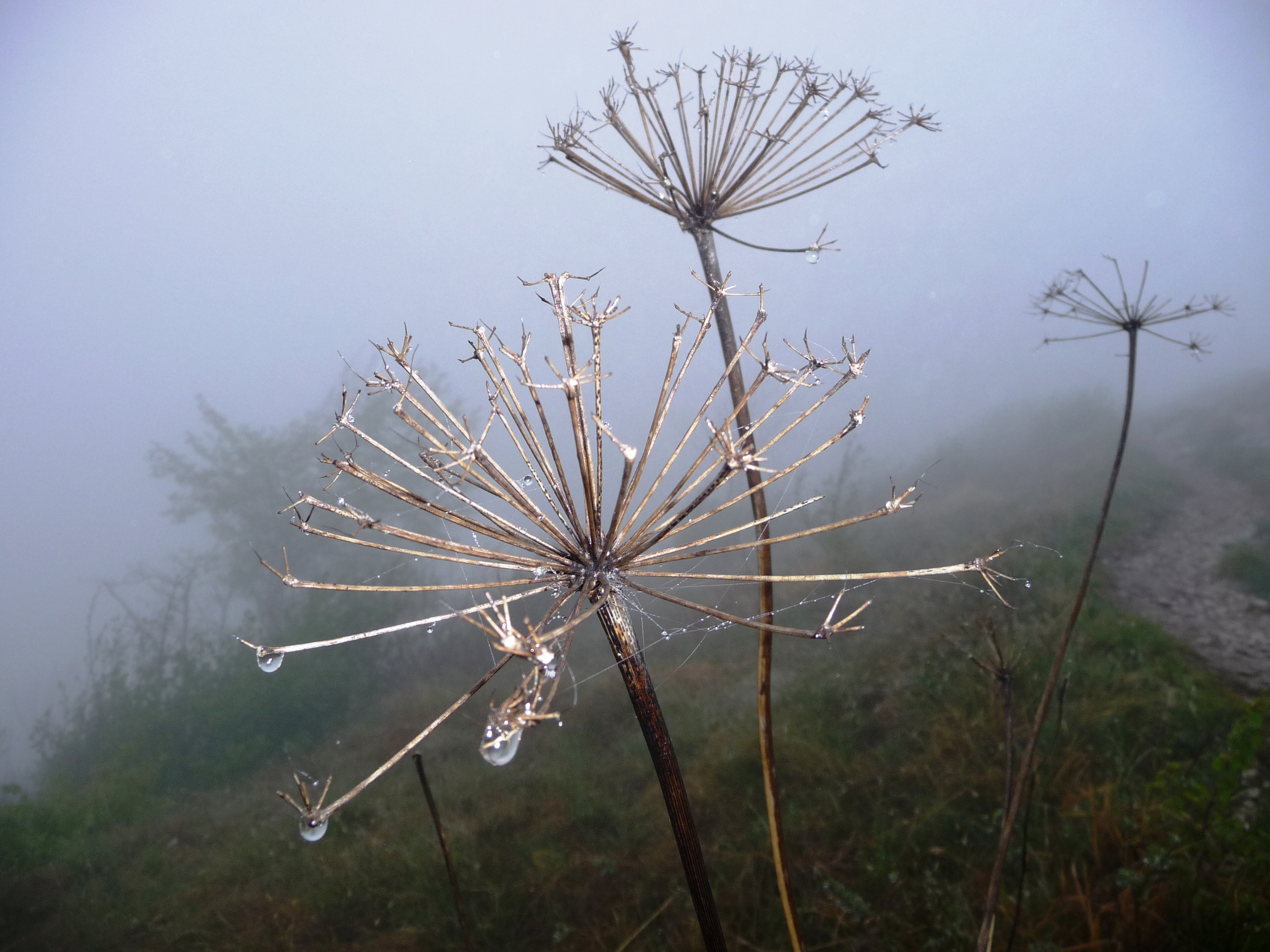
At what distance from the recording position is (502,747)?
1134 millimetres

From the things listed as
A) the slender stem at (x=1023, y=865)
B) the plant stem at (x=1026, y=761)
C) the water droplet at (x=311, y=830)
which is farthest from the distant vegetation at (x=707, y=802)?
the water droplet at (x=311, y=830)

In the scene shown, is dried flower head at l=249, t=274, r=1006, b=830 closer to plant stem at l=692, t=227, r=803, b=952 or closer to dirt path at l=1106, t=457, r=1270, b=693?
plant stem at l=692, t=227, r=803, b=952

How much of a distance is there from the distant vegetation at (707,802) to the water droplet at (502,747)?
5.50ft

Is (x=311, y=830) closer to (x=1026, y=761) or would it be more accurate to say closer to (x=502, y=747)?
(x=502, y=747)

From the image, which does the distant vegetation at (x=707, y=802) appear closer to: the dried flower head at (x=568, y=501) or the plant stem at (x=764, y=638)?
the plant stem at (x=764, y=638)

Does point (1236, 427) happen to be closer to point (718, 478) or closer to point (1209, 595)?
point (1209, 595)

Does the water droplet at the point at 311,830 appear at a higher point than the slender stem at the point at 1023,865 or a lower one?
higher

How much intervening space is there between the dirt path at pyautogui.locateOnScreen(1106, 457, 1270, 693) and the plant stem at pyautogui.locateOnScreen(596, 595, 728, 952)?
627 cm

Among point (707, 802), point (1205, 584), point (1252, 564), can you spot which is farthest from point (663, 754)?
point (1252, 564)

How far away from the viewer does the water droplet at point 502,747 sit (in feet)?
3.45

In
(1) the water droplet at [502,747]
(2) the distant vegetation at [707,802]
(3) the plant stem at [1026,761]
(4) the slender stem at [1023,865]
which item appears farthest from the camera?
(2) the distant vegetation at [707,802]

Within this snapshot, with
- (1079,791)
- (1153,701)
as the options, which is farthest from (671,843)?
(1153,701)

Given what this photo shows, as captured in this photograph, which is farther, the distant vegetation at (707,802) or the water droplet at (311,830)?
the distant vegetation at (707,802)

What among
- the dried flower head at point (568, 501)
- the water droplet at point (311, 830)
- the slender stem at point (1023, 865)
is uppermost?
the dried flower head at point (568, 501)
